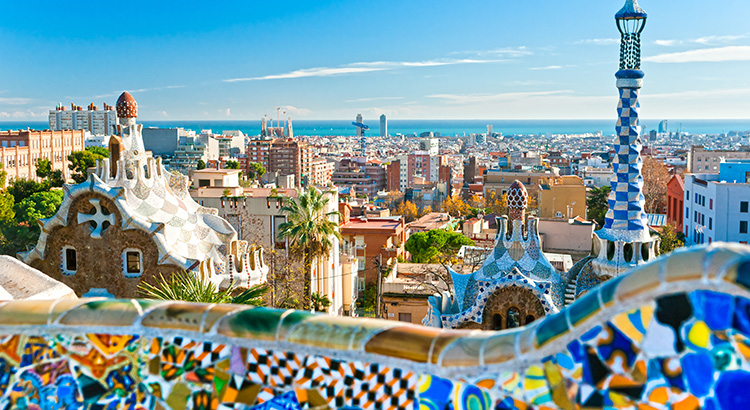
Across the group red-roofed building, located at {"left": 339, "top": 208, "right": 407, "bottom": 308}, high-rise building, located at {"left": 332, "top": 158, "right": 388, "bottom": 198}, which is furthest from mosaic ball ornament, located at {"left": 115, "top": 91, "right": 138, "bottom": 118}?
high-rise building, located at {"left": 332, "top": 158, "right": 388, "bottom": 198}

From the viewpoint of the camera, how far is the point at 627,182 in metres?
12.7

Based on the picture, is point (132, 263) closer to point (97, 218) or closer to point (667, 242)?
point (97, 218)

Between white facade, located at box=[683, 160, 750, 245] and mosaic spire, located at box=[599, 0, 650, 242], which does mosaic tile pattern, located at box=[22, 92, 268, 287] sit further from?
white facade, located at box=[683, 160, 750, 245]

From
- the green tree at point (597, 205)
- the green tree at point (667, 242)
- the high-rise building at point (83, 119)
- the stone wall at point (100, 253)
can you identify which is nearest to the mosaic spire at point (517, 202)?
the stone wall at point (100, 253)

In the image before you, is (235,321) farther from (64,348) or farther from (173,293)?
(173,293)

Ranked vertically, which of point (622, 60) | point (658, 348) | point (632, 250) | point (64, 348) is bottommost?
point (632, 250)

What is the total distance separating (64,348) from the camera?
3.51 m

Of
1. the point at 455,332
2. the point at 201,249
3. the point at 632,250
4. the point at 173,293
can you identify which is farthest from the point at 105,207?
the point at 455,332

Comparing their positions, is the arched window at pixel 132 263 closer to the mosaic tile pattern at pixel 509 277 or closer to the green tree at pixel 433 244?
the mosaic tile pattern at pixel 509 277

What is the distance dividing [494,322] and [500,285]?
23.7 inches

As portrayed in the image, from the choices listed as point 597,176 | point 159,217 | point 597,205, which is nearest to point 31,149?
point 597,205

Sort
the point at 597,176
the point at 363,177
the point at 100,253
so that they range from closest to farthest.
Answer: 1. the point at 100,253
2. the point at 597,176
3. the point at 363,177

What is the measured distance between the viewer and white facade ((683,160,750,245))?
36.6 meters

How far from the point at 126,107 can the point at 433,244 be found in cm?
2053
